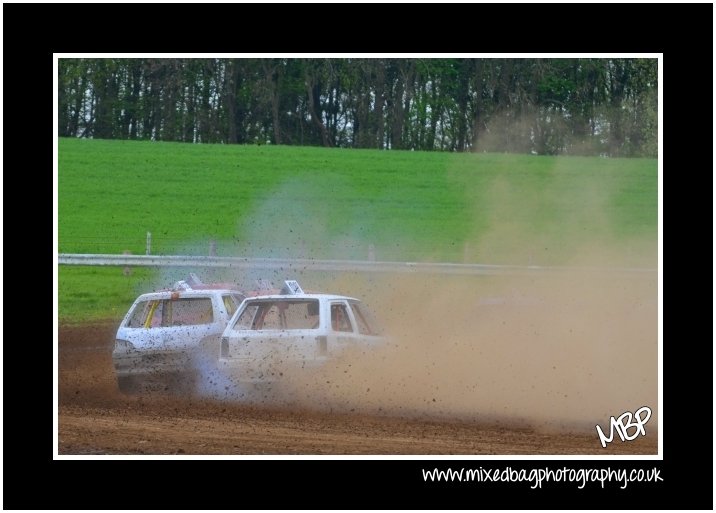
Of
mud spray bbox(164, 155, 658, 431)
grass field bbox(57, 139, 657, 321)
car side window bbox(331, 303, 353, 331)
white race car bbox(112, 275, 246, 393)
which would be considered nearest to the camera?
mud spray bbox(164, 155, 658, 431)

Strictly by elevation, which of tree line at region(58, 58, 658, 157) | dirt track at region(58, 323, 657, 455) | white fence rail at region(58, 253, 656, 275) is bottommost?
dirt track at region(58, 323, 657, 455)

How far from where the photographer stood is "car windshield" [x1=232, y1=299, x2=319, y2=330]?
14.1 meters

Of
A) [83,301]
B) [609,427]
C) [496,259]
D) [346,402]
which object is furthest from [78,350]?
[496,259]

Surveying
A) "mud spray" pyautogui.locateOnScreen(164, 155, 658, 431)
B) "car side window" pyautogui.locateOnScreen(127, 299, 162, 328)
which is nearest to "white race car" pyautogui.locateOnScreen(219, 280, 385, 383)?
"mud spray" pyautogui.locateOnScreen(164, 155, 658, 431)

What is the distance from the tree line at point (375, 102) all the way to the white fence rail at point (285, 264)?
6.22 meters

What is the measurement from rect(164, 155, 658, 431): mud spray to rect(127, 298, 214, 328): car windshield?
1270 millimetres

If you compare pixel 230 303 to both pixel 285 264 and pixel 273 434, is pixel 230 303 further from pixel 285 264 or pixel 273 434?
pixel 285 264

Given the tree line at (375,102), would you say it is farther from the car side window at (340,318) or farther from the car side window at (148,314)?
the car side window at (148,314)

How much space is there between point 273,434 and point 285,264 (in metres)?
13.8

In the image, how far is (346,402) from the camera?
1382 cm

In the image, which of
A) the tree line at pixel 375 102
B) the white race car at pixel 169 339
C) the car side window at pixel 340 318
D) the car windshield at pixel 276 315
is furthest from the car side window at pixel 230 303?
the tree line at pixel 375 102

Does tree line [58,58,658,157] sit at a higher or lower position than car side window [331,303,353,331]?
higher

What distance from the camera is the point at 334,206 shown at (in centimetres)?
3456

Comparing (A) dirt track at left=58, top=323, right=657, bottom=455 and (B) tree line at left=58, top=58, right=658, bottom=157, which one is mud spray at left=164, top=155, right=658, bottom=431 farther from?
(B) tree line at left=58, top=58, right=658, bottom=157
